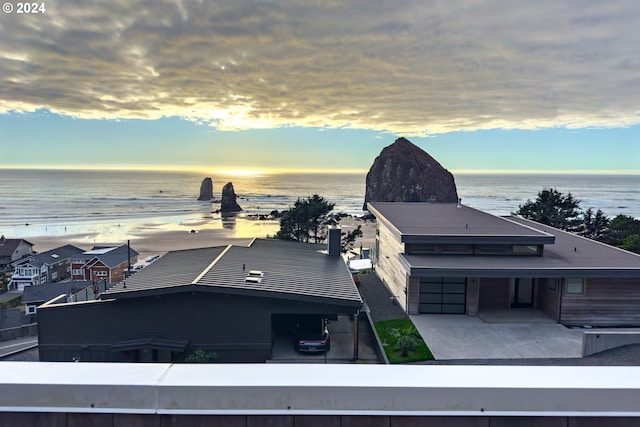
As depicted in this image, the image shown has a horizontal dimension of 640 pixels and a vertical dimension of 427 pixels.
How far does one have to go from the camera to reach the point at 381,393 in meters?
1.54

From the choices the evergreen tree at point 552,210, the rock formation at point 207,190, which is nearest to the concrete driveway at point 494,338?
the evergreen tree at point 552,210

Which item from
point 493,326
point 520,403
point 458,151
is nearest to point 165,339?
point 493,326

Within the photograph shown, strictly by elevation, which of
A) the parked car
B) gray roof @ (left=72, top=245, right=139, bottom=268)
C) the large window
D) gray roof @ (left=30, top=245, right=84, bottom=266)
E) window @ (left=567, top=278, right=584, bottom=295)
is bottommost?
gray roof @ (left=30, top=245, right=84, bottom=266)

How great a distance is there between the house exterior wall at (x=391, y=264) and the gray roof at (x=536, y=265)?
1.34m

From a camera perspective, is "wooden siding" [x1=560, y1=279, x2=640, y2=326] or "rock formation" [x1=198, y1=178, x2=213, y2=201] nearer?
"wooden siding" [x1=560, y1=279, x2=640, y2=326]

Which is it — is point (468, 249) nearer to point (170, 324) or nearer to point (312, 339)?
point (312, 339)

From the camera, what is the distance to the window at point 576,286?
14.3 m

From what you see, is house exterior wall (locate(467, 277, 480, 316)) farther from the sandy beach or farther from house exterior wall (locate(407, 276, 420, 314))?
the sandy beach

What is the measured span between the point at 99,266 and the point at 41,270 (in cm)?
501

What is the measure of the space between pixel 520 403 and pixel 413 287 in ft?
46.4

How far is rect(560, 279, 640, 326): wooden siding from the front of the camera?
14258 millimetres

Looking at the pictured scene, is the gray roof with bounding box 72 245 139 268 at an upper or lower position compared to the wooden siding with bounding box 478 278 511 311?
lower

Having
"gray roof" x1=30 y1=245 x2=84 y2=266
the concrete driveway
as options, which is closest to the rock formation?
"gray roof" x1=30 y1=245 x2=84 y2=266

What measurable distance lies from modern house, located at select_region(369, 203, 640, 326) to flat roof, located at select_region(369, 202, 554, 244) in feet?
0.14
